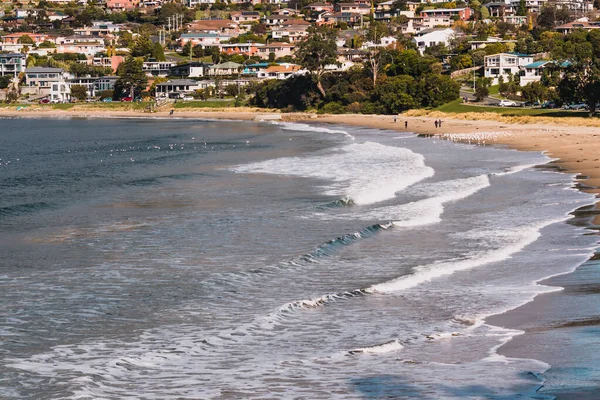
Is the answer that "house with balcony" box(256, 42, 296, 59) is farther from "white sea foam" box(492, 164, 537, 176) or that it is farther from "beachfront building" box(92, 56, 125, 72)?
"white sea foam" box(492, 164, 537, 176)

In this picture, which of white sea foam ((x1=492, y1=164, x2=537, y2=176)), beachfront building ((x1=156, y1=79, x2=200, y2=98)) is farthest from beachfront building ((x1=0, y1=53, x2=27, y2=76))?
white sea foam ((x1=492, y1=164, x2=537, y2=176))

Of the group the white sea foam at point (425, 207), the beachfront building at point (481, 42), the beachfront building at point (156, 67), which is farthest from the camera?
the beachfront building at point (156, 67)

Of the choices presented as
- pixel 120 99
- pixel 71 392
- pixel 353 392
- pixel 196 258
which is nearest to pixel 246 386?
pixel 353 392

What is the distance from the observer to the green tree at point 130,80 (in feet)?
504

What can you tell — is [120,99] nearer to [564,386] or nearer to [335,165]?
[335,165]

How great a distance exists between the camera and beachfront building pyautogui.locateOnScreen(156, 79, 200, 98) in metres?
154

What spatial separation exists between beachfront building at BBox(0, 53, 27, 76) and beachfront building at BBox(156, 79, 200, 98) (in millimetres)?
37222

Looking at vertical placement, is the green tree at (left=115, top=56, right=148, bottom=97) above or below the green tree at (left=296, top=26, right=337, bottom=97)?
below

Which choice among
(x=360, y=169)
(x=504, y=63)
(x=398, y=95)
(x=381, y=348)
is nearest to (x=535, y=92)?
(x=398, y=95)

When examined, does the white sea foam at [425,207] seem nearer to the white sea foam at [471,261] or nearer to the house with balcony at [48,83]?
the white sea foam at [471,261]

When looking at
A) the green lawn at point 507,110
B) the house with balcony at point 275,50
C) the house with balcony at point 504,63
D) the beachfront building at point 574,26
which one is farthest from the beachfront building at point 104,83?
the green lawn at point 507,110

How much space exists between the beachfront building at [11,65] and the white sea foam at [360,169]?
13006 cm

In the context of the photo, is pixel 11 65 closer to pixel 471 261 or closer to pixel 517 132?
pixel 517 132

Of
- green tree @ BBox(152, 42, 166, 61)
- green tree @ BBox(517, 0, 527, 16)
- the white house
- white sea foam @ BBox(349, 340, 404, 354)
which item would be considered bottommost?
white sea foam @ BBox(349, 340, 404, 354)
